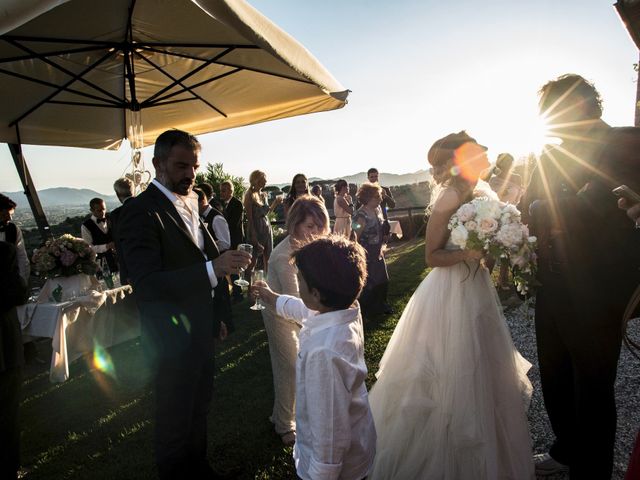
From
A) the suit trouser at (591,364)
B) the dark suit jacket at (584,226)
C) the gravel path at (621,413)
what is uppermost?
the dark suit jacket at (584,226)

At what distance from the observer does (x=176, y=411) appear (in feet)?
8.25

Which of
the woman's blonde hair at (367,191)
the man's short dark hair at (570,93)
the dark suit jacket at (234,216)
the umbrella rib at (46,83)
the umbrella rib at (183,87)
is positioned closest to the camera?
the man's short dark hair at (570,93)

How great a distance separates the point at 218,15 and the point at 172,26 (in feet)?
5.85

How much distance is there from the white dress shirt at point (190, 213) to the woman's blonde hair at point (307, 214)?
0.70 m

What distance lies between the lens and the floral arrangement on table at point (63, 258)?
4836mm

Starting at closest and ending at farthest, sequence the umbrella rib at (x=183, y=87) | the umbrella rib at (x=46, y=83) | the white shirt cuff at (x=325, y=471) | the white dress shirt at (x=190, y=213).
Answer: the white shirt cuff at (x=325, y=471) → the white dress shirt at (x=190, y=213) → the umbrella rib at (x=46, y=83) → the umbrella rib at (x=183, y=87)

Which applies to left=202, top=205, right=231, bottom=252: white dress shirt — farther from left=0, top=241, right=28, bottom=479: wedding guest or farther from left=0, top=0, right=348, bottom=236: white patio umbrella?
left=0, top=241, right=28, bottom=479: wedding guest

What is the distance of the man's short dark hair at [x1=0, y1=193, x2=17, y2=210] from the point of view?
5614 mm

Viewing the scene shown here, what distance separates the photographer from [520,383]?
2980 millimetres

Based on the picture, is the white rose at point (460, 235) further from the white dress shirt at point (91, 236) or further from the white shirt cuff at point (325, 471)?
the white dress shirt at point (91, 236)

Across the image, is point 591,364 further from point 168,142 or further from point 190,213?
point 168,142

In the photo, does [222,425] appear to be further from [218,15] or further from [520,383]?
[218,15]

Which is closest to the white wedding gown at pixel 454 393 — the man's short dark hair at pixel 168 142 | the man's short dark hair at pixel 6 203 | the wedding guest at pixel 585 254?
the wedding guest at pixel 585 254

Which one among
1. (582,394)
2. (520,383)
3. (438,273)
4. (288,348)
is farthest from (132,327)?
(582,394)
